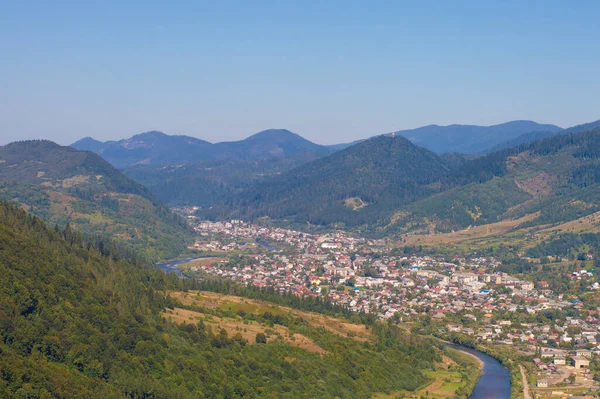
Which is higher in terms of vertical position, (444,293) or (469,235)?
(469,235)

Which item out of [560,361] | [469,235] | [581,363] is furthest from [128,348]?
[469,235]

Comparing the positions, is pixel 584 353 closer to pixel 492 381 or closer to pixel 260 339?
pixel 492 381

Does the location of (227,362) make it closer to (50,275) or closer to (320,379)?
(320,379)

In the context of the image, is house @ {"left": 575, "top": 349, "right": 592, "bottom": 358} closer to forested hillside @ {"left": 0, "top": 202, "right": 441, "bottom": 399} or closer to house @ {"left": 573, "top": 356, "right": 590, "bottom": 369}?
house @ {"left": 573, "top": 356, "right": 590, "bottom": 369}

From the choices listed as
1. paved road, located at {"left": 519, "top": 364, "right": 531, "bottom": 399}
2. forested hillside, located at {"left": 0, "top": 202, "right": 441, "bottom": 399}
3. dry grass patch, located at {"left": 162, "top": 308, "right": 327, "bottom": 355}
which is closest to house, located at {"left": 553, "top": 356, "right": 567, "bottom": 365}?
paved road, located at {"left": 519, "top": 364, "right": 531, "bottom": 399}

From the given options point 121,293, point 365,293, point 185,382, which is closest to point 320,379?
point 185,382

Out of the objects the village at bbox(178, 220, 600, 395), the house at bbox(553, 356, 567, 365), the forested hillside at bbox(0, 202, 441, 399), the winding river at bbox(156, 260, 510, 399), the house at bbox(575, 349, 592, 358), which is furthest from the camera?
the village at bbox(178, 220, 600, 395)
